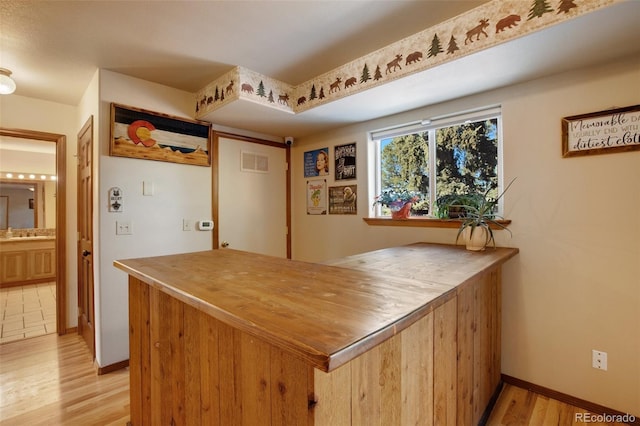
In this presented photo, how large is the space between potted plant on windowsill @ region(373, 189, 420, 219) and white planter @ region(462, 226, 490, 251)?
2.31 feet

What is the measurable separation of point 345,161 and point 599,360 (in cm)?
241

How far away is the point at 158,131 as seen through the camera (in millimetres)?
2637

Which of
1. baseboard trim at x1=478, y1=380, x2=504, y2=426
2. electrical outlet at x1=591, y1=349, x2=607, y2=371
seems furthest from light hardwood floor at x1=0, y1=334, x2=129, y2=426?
electrical outlet at x1=591, y1=349, x2=607, y2=371

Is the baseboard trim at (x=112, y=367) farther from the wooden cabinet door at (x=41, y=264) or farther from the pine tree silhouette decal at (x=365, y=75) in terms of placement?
the wooden cabinet door at (x=41, y=264)

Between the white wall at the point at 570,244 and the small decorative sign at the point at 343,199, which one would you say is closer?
the white wall at the point at 570,244

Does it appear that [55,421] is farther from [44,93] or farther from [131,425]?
[44,93]

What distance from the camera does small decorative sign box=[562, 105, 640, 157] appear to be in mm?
1681

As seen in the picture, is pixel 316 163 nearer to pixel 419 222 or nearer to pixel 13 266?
pixel 419 222

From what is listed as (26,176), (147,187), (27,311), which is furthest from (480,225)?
(26,176)

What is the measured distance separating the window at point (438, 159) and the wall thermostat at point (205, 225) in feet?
5.46

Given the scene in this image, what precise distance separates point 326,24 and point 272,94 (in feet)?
2.85

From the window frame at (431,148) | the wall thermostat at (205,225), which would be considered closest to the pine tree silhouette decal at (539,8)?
the window frame at (431,148)

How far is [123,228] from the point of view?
2436mm

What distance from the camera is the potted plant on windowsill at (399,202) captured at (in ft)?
8.86
